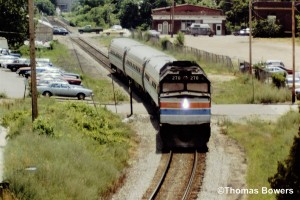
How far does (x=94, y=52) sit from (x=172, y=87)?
4900 centimetres

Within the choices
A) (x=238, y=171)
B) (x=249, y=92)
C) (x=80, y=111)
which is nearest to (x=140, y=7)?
(x=249, y=92)

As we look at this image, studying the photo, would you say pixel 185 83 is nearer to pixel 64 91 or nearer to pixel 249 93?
pixel 249 93

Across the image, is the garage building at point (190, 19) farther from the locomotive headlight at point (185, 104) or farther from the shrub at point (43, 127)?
the shrub at point (43, 127)

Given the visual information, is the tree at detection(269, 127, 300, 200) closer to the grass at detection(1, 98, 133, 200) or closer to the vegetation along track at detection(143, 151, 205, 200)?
the vegetation along track at detection(143, 151, 205, 200)

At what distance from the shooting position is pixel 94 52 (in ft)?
245

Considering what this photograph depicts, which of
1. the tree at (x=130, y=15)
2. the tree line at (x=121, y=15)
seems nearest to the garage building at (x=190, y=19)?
the tree line at (x=121, y=15)

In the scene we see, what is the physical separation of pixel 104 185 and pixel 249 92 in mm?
21912

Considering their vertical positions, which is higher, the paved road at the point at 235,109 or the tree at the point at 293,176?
the tree at the point at 293,176

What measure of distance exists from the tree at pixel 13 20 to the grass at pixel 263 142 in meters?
43.7

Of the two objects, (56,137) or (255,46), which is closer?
(56,137)

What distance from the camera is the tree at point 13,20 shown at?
68688 millimetres

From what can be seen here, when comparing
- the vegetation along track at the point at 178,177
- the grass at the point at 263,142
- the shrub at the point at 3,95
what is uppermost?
the shrub at the point at 3,95

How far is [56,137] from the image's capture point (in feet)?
81.7

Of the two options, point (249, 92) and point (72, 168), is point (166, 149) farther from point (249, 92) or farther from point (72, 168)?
point (249, 92)
